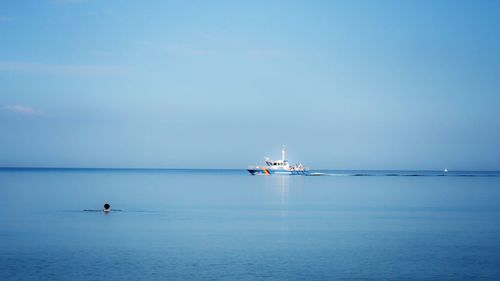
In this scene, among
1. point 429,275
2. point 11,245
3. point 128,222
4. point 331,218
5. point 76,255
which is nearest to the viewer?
point 429,275

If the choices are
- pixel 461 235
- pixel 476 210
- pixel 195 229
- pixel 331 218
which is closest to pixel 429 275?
pixel 461 235

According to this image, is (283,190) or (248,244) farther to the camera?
(283,190)

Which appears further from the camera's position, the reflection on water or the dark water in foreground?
the reflection on water

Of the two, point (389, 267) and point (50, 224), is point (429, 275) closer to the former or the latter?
point (389, 267)

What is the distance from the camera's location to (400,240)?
39625 millimetres

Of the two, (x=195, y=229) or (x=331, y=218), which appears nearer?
(x=195, y=229)

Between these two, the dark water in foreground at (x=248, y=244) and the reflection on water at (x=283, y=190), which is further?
the reflection on water at (x=283, y=190)

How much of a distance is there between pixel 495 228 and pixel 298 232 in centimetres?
1503

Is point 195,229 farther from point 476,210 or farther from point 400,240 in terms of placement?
point 476,210

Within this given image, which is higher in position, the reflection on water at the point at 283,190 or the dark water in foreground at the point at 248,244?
the reflection on water at the point at 283,190

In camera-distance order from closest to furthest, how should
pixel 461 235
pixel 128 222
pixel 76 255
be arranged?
pixel 76 255 < pixel 461 235 < pixel 128 222

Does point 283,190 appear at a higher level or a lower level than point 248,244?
higher

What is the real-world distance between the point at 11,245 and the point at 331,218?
2816cm

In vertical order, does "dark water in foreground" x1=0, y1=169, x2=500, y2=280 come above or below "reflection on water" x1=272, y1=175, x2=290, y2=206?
below
